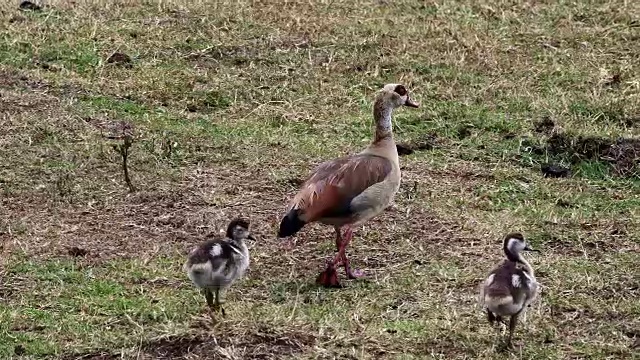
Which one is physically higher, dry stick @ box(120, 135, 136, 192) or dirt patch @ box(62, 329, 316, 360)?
dirt patch @ box(62, 329, 316, 360)

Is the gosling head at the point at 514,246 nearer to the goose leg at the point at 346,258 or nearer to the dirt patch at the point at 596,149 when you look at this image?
the goose leg at the point at 346,258

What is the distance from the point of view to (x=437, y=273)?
24.8 feet

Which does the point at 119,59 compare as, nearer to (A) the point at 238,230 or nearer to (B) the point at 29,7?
(B) the point at 29,7

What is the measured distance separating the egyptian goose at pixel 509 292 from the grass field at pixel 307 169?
0.81 feet

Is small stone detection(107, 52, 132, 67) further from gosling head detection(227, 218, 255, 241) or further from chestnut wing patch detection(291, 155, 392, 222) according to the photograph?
gosling head detection(227, 218, 255, 241)

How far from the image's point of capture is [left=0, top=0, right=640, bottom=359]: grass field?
671 cm

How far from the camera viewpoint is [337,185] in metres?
7.47

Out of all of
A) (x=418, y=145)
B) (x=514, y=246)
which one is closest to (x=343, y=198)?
(x=514, y=246)

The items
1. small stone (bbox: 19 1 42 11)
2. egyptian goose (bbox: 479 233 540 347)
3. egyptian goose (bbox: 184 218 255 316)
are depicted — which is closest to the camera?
egyptian goose (bbox: 479 233 540 347)

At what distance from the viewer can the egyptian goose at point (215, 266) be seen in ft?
21.1

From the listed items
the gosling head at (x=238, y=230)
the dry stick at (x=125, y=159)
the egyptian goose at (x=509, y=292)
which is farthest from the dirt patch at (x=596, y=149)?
the gosling head at (x=238, y=230)

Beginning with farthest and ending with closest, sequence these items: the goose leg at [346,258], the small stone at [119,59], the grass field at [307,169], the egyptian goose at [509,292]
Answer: the small stone at [119,59] < the goose leg at [346,258] < the grass field at [307,169] < the egyptian goose at [509,292]

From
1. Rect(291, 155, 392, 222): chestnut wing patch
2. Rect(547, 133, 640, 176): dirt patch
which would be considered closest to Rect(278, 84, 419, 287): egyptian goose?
Rect(291, 155, 392, 222): chestnut wing patch

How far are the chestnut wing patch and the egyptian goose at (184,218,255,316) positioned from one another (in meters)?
0.73
